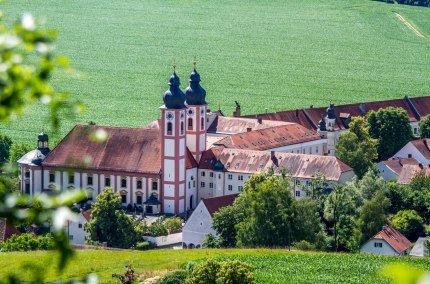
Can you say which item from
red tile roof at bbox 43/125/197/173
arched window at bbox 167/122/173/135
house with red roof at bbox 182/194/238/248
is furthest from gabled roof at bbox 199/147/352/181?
house with red roof at bbox 182/194/238/248

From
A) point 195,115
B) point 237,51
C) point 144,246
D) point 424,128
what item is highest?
point 237,51

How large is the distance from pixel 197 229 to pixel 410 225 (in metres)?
10.5

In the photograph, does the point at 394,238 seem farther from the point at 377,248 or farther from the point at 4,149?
the point at 4,149

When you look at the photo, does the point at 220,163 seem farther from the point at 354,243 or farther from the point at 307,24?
the point at 307,24

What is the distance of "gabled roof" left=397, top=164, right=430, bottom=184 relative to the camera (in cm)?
8162

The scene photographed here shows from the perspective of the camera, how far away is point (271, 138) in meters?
89.4

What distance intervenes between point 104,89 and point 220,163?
4468 cm

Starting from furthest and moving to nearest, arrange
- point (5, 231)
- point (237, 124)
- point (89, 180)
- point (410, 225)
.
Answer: point (237, 124) < point (89, 180) < point (410, 225) < point (5, 231)

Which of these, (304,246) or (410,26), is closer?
(304,246)

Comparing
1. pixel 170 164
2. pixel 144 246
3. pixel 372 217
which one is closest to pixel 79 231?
pixel 144 246

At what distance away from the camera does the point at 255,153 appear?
82250 mm

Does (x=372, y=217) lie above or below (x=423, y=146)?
below

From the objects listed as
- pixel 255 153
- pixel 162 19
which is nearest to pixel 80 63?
pixel 162 19

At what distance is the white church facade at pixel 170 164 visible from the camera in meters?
78.4
